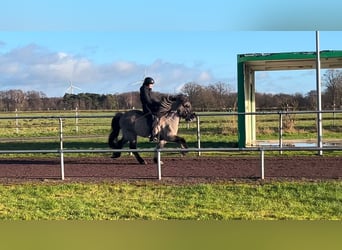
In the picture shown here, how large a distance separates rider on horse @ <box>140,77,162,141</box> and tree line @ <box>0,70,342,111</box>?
1117 centimetres

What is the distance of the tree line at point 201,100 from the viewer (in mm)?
23156

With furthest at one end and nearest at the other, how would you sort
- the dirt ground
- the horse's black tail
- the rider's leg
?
1. the horse's black tail
2. the rider's leg
3. the dirt ground

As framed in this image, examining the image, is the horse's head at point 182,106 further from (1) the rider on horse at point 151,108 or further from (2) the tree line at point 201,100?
(2) the tree line at point 201,100

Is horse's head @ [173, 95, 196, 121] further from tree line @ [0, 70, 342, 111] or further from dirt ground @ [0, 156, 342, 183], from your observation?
tree line @ [0, 70, 342, 111]

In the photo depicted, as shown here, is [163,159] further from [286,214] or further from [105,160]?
[286,214]

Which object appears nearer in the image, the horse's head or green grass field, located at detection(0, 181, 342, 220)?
green grass field, located at detection(0, 181, 342, 220)

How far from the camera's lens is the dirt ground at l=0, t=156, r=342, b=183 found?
25.7 feet

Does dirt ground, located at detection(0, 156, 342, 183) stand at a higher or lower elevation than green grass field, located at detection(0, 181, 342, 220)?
higher

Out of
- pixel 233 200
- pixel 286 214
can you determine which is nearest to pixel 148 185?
pixel 233 200

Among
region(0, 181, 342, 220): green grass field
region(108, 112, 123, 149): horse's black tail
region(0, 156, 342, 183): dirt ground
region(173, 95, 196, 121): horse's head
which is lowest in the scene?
region(0, 181, 342, 220): green grass field

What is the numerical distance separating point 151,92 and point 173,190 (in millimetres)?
3595

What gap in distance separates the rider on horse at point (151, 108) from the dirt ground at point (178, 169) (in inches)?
27.0

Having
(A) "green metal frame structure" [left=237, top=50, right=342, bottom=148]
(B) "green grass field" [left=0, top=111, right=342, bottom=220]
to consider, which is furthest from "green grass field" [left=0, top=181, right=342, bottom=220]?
(A) "green metal frame structure" [left=237, top=50, right=342, bottom=148]

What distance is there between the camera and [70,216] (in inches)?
207
